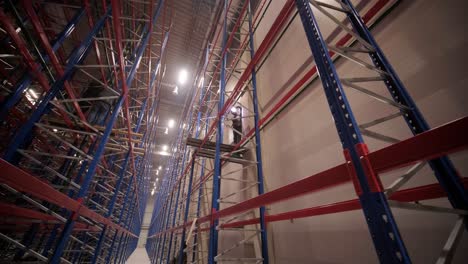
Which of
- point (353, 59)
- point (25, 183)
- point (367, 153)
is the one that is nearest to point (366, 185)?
point (367, 153)

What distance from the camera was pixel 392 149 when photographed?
3.58 ft

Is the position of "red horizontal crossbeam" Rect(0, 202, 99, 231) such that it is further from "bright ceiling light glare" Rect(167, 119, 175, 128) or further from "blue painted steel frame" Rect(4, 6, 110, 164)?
"bright ceiling light glare" Rect(167, 119, 175, 128)

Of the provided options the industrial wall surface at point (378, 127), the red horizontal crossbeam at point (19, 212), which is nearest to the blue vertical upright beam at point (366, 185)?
the industrial wall surface at point (378, 127)

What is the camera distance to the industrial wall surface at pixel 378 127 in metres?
2.09

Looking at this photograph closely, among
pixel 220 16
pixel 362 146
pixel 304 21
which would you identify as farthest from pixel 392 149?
pixel 220 16

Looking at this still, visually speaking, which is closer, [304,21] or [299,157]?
[304,21]

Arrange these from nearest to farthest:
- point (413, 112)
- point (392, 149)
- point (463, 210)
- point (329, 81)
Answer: point (392, 149)
point (463, 210)
point (329, 81)
point (413, 112)

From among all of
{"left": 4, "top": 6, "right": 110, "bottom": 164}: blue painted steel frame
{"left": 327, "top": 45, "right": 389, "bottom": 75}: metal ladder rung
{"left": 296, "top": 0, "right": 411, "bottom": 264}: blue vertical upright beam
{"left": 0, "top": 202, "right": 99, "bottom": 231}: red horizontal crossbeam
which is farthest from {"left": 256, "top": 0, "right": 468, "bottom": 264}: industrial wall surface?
{"left": 4, "top": 6, "right": 110, "bottom": 164}: blue painted steel frame

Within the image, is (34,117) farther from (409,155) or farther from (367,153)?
(409,155)

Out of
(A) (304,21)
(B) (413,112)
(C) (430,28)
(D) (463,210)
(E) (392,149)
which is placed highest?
(C) (430,28)

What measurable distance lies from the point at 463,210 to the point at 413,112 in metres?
0.96

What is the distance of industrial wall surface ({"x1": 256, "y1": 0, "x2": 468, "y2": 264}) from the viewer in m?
2.09

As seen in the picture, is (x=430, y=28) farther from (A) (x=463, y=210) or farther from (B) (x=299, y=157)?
(B) (x=299, y=157)

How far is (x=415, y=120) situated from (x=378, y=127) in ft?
2.45
